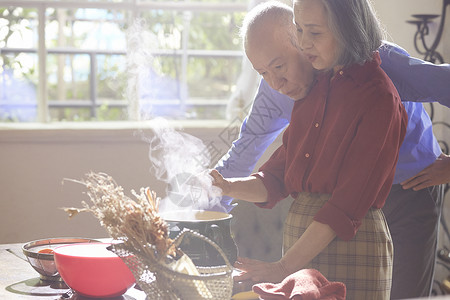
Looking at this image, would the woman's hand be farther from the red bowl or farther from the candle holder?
the candle holder

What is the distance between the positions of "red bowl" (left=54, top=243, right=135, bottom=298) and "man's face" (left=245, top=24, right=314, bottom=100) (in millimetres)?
545

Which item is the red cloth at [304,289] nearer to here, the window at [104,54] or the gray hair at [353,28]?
the gray hair at [353,28]

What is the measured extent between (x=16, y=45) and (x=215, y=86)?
4.82ft

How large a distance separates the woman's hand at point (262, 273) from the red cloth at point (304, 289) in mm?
84

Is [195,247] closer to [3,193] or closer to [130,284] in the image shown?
[130,284]

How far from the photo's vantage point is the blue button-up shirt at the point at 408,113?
1649 millimetres

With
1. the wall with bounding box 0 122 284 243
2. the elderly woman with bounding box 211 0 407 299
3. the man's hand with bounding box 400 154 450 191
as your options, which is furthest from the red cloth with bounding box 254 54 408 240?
the wall with bounding box 0 122 284 243

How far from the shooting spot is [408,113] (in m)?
1.76

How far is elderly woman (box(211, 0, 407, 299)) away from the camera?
123 centimetres

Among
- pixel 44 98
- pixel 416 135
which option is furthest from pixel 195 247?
pixel 44 98

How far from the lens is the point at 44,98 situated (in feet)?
11.1

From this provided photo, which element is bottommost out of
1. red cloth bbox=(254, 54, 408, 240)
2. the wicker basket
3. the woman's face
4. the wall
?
the wall

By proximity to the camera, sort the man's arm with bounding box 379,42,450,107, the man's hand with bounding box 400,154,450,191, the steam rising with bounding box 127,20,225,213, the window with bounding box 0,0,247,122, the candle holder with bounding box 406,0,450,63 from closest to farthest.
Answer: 1. the steam rising with bounding box 127,20,225,213
2. the man's arm with bounding box 379,42,450,107
3. the man's hand with bounding box 400,154,450,191
4. the candle holder with bounding box 406,0,450,63
5. the window with bounding box 0,0,247,122

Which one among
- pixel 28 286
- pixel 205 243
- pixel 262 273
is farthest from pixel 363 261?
pixel 28 286
